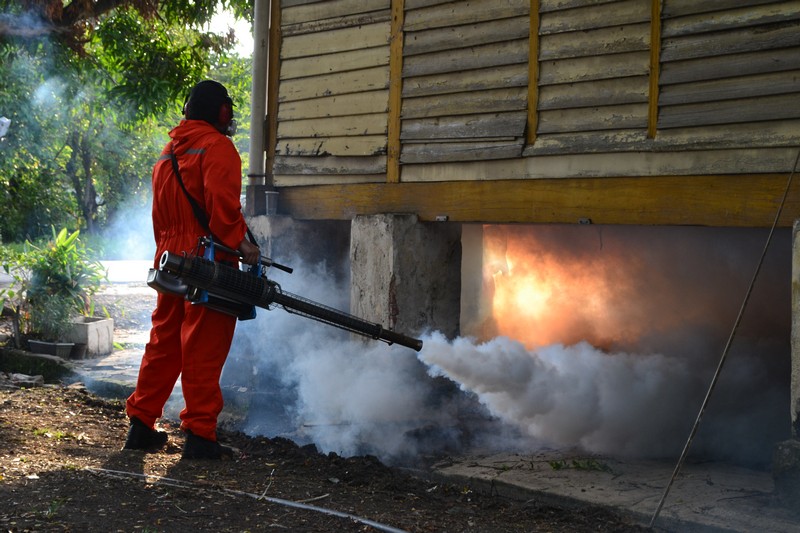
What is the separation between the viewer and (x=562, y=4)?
247 inches

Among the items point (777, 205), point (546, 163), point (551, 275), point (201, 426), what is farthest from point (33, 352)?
point (777, 205)

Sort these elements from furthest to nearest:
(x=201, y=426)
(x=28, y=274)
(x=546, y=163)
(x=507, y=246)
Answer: (x=28, y=274) < (x=507, y=246) < (x=546, y=163) < (x=201, y=426)

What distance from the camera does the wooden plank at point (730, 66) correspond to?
5.08m

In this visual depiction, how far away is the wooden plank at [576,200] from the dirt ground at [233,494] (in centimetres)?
205

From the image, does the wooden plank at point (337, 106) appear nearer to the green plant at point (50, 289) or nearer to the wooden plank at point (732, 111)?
the wooden plank at point (732, 111)

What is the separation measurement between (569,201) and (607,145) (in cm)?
50

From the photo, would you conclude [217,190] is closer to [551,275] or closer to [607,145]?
[607,145]

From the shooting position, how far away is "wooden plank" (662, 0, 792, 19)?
5.29 metres

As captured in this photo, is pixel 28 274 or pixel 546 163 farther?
pixel 28 274

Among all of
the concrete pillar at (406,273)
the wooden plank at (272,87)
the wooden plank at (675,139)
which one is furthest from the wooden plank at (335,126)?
the wooden plank at (675,139)

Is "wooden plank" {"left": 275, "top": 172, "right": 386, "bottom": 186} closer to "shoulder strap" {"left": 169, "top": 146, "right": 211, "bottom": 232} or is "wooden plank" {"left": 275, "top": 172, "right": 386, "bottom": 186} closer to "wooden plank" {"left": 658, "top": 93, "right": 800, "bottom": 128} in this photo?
"shoulder strap" {"left": 169, "top": 146, "right": 211, "bottom": 232}

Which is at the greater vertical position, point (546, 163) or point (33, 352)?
point (546, 163)

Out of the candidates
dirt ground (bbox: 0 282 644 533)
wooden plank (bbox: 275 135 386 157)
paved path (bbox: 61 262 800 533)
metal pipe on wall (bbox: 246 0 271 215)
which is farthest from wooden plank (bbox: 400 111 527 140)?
dirt ground (bbox: 0 282 644 533)

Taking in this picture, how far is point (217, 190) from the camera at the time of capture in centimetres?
543
